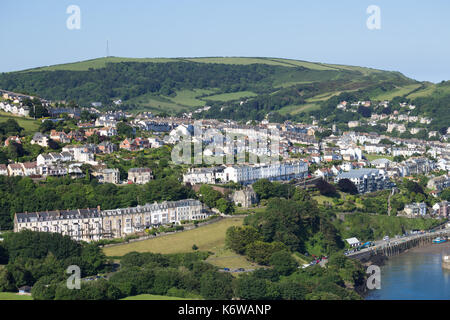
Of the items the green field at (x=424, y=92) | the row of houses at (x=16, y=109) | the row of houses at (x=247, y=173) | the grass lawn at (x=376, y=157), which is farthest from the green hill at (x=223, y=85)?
the row of houses at (x=247, y=173)

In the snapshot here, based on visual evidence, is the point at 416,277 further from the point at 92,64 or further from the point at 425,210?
the point at 92,64

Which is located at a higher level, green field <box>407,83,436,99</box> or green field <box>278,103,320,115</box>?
green field <box>407,83,436,99</box>

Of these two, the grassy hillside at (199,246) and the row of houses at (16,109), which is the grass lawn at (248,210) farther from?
the row of houses at (16,109)

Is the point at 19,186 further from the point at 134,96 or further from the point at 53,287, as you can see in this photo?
the point at 134,96

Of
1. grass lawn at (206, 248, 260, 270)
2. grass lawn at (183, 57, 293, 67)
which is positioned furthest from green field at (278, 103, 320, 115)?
grass lawn at (206, 248, 260, 270)

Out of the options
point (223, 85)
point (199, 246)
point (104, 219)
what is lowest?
point (199, 246)

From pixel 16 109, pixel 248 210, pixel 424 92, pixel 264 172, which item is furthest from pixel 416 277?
pixel 424 92

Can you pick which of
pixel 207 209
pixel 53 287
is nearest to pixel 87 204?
pixel 207 209

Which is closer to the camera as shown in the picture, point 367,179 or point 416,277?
point 416,277

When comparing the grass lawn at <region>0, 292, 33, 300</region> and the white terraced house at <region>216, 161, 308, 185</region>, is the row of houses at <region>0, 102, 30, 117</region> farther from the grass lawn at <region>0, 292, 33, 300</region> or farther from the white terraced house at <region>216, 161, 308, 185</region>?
the grass lawn at <region>0, 292, 33, 300</region>
